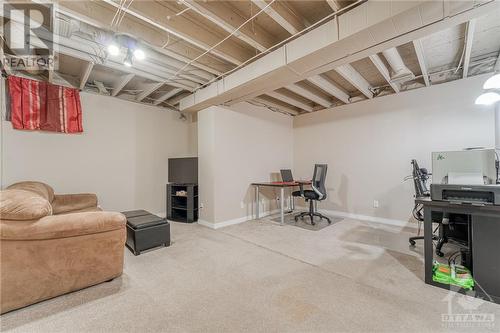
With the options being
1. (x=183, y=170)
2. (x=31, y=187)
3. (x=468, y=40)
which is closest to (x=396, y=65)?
(x=468, y=40)

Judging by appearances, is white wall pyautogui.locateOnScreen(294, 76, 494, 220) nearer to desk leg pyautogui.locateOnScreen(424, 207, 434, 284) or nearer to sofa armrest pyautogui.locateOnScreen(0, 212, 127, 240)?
desk leg pyautogui.locateOnScreen(424, 207, 434, 284)

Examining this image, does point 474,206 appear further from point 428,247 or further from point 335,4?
point 335,4

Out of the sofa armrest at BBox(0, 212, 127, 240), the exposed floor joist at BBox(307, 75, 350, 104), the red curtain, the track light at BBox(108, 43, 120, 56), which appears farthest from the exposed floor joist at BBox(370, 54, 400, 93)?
the red curtain

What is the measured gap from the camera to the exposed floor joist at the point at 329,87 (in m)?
3.64

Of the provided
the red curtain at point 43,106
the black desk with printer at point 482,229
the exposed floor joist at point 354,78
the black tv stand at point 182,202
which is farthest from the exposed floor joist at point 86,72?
the black desk with printer at point 482,229

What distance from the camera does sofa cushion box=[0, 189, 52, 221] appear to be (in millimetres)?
1666

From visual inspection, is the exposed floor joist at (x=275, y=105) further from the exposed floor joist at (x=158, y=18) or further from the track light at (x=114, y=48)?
the track light at (x=114, y=48)

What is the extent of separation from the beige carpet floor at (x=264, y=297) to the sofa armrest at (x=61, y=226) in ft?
1.90

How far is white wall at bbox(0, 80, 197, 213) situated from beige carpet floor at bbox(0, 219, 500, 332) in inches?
78.5

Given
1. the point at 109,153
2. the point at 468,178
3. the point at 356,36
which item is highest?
the point at 356,36

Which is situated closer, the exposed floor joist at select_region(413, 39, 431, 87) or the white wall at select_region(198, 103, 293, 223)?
the exposed floor joist at select_region(413, 39, 431, 87)

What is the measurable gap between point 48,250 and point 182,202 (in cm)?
304

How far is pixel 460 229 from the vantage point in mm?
2750
